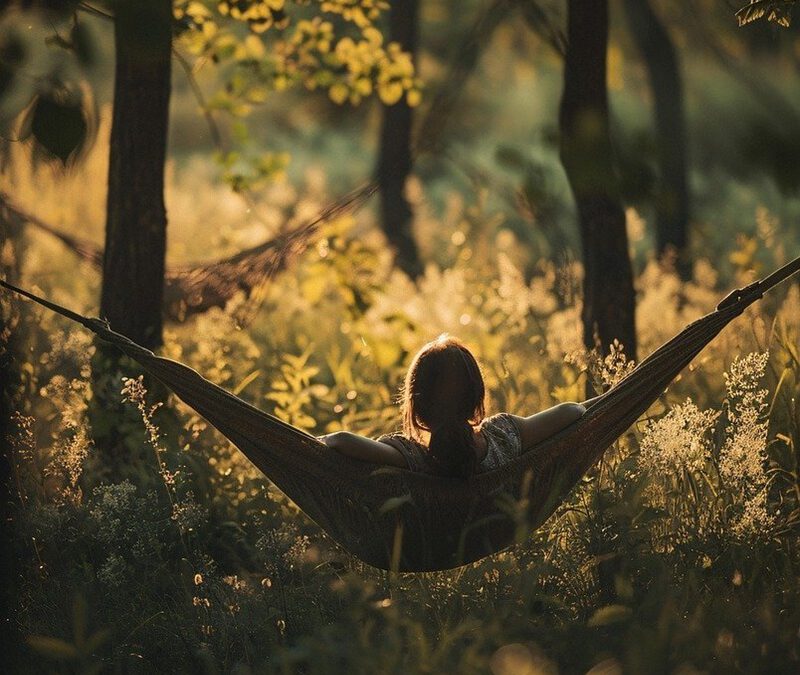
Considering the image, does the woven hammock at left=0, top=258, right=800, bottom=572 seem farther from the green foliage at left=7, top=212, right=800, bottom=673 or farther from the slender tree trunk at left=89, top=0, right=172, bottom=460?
the slender tree trunk at left=89, top=0, right=172, bottom=460

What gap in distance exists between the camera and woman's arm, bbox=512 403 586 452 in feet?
9.54

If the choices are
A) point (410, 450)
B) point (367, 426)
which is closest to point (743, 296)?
point (410, 450)

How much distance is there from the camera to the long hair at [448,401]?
281 cm

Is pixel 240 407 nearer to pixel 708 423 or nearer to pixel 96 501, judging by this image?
pixel 96 501

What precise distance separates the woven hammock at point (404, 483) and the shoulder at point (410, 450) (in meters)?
0.07

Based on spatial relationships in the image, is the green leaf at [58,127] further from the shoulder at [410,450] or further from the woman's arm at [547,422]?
the woman's arm at [547,422]

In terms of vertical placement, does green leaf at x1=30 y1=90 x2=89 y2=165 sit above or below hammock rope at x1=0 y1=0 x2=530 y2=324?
below

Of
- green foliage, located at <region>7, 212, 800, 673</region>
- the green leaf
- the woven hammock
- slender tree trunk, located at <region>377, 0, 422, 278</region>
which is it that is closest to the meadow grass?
green foliage, located at <region>7, 212, 800, 673</region>

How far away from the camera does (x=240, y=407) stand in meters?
2.79

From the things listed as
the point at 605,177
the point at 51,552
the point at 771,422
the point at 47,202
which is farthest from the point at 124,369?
the point at 47,202

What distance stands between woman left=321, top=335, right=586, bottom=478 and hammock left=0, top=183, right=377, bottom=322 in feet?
4.52

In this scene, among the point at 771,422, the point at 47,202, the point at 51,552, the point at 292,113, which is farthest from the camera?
the point at 292,113

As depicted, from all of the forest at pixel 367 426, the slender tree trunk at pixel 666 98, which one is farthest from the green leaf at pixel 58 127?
the slender tree trunk at pixel 666 98

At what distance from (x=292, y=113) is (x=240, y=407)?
610 inches
